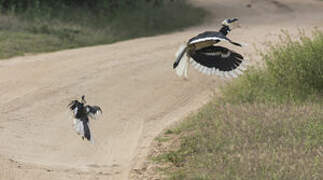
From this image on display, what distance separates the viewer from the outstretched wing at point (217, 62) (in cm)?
685

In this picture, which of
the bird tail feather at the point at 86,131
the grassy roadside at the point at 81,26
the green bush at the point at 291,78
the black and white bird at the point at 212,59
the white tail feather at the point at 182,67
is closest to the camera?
the bird tail feather at the point at 86,131

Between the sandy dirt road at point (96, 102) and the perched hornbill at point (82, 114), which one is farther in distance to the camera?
the sandy dirt road at point (96, 102)

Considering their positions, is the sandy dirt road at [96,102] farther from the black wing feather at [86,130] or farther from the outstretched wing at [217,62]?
the outstretched wing at [217,62]

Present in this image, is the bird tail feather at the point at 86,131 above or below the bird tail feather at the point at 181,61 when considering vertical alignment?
below

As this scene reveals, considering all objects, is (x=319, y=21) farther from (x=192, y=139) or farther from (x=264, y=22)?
(x=192, y=139)

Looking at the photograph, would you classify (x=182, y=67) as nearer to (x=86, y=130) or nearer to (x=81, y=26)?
(x=86, y=130)

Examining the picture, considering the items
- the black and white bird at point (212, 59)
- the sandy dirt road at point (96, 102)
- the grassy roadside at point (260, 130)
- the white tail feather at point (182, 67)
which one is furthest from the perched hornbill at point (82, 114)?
the black and white bird at point (212, 59)

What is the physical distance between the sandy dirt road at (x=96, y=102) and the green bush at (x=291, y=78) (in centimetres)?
76

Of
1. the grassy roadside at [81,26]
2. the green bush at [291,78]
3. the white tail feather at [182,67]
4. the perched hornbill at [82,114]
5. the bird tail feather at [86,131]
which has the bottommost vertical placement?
the bird tail feather at [86,131]

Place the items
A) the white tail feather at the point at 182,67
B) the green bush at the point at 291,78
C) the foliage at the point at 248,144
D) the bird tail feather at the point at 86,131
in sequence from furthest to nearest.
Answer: the green bush at the point at 291,78 → the white tail feather at the point at 182,67 → the foliage at the point at 248,144 → the bird tail feather at the point at 86,131

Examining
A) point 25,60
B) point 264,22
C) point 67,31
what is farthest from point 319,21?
point 25,60

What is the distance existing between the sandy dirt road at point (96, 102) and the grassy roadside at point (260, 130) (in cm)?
50

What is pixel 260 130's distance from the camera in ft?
23.9

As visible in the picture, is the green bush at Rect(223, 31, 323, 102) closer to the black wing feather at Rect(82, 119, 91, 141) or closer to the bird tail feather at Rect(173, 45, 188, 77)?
the bird tail feather at Rect(173, 45, 188, 77)
